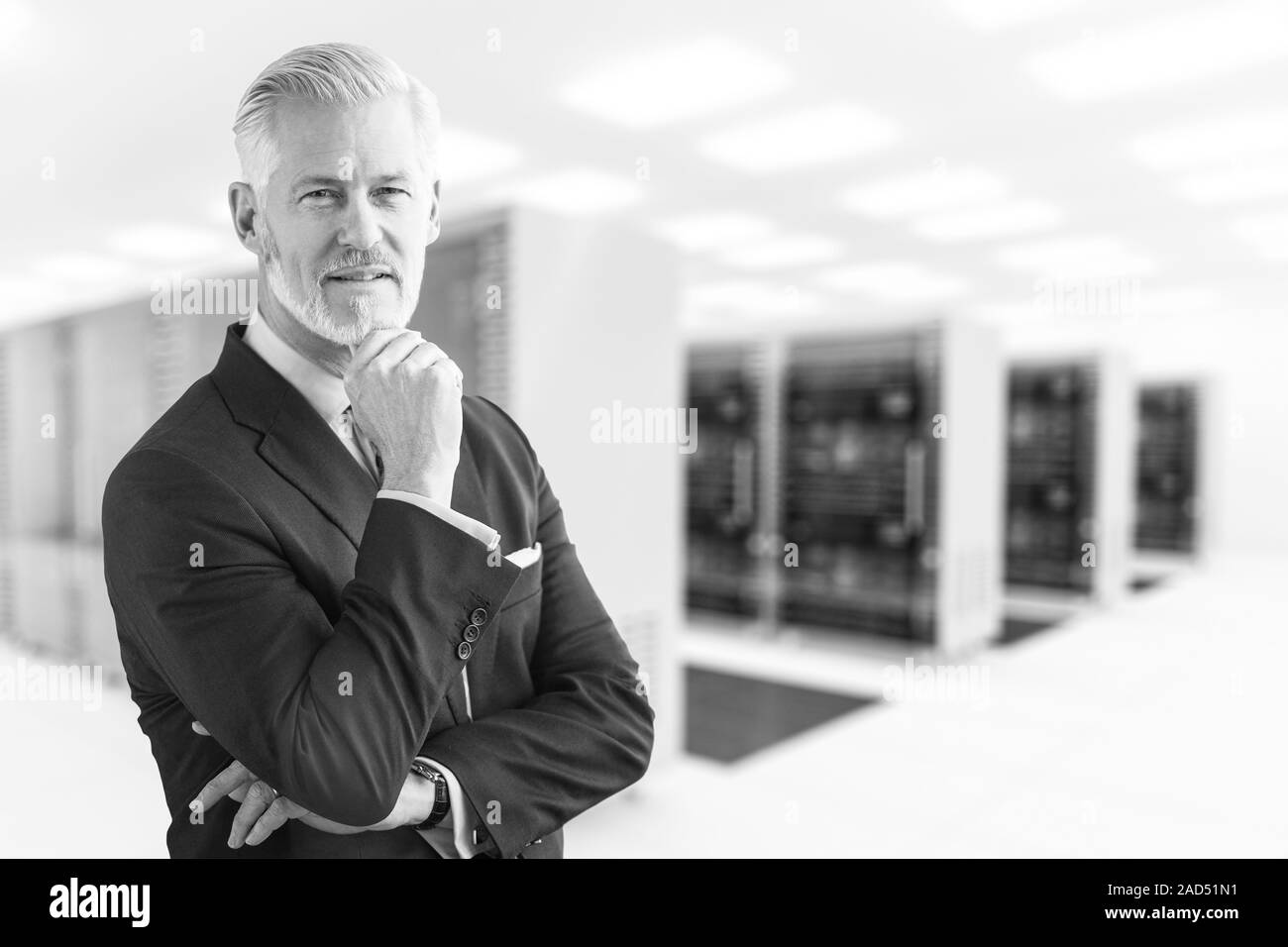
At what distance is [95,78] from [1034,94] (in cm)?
589

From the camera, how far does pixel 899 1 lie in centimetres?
502

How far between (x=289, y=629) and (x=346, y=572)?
0.54ft

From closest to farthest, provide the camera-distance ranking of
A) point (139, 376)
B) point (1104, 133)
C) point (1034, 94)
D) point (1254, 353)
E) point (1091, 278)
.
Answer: point (139, 376)
point (1034, 94)
point (1104, 133)
point (1091, 278)
point (1254, 353)

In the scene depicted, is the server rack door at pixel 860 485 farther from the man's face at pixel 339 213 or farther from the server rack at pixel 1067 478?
the man's face at pixel 339 213

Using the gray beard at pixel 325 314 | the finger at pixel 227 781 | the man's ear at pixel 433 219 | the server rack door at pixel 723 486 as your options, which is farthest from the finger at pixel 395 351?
the server rack door at pixel 723 486

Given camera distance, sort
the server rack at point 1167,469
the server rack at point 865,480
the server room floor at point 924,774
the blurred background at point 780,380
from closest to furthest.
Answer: the server room floor at point 924,774 → the blurred background at point 780,380 → the server rack at point 865,480 → the server rack at point 1167,469

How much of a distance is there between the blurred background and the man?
61cm

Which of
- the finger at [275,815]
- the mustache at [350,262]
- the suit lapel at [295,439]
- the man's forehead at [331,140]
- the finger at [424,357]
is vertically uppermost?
the man's forehead at [331,140]

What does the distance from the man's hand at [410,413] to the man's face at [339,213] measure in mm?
145

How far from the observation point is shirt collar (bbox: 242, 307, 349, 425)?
134cm

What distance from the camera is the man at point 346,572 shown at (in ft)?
3.55

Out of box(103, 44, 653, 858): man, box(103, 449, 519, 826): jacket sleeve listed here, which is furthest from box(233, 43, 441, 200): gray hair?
box(103, 449, 519, 826): jacket sleeve

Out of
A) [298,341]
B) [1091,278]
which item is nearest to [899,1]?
[298,341]
